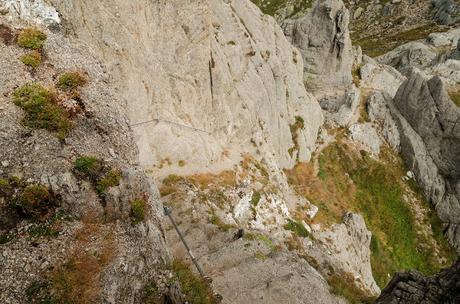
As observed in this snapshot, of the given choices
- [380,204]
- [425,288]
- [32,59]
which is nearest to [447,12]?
Answer: [380,204]

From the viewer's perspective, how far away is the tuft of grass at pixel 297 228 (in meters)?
41.7

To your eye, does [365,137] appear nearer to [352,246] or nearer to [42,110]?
[352,246]

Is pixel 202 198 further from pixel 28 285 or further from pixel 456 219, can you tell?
pixel 456 219

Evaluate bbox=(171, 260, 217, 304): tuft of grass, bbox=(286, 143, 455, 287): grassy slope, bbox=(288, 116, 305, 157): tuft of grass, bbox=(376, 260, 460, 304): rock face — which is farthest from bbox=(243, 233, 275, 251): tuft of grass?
bbox=(288, 116, 305, 157): tuft of grass

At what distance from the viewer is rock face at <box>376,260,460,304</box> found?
20.2 metres

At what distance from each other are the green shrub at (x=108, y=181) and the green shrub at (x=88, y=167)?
Answer: 16.8 inches

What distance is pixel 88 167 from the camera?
2006 cm

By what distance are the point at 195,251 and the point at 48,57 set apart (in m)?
16.3

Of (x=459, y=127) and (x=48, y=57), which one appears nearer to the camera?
(x=48, y=57)

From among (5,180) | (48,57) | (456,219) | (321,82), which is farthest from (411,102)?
(5,180)

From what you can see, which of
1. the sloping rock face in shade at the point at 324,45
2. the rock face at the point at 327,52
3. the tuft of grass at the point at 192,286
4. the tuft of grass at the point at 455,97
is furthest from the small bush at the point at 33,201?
the tuft of grass at the point at 455,97


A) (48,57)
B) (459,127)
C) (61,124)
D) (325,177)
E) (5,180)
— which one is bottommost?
(325,177)

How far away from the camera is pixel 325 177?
2330 inches

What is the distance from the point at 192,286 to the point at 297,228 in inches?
873
